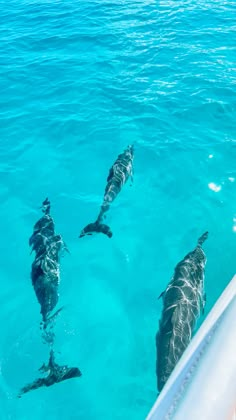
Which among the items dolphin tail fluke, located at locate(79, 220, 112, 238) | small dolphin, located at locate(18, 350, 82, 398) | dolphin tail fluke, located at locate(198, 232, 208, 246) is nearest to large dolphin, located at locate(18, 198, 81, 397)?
small dolphin, located at locate(18, 350, 82, 398)

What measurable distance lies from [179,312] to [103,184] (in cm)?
470

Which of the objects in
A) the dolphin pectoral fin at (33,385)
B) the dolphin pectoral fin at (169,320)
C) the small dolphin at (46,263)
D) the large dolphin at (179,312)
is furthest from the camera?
the small dolphin at (46,263)

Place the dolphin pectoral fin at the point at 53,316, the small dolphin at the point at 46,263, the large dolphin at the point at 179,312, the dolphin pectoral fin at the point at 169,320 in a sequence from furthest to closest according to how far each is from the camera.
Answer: the dolphin pectoral fin at the point at 53,316 → the small dolphin at the point at 46,263 → the dolphin pectoral fin at the point at 169,320 → the large dolphin at the point at 179,312

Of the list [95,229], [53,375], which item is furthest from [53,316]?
[95,229]

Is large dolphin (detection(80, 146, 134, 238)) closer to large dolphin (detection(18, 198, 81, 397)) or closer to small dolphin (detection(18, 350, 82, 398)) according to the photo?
→ large dolphin (detection(18, 198, 81, 397))

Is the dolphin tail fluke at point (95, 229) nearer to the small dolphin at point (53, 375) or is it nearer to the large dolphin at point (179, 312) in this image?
the large dolphin at point (179, 312)

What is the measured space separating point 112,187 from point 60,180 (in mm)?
1810

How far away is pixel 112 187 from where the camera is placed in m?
9.28

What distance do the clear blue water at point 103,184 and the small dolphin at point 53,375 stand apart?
22 cm

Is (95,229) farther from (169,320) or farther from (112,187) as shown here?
(169,320)

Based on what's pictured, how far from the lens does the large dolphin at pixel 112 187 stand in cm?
892

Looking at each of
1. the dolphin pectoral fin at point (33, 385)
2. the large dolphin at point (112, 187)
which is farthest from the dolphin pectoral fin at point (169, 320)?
the large dolphin at point (112, 187)

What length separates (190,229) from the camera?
8891 mm

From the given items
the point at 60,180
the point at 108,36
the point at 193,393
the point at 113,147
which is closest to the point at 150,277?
the point at 60,180
